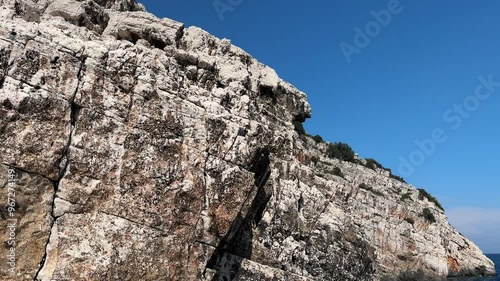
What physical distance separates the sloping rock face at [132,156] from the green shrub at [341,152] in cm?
3981

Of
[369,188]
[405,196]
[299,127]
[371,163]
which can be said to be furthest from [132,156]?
[371,163]

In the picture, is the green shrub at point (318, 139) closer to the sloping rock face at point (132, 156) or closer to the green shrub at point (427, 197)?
the green shrub at point (427, 197)

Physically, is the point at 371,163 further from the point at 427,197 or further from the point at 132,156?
the point at 132,156

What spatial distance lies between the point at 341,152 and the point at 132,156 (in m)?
52.9

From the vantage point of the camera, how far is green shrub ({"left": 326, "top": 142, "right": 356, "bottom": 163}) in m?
62.4

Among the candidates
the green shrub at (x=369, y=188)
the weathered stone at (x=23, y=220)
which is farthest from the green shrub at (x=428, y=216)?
the weathered stone at (x=23, y=220)

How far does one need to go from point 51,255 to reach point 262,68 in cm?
1891

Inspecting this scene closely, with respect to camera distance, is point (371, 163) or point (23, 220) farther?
point (371, 163)

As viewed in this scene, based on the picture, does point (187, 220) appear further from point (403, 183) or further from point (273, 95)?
point (403, 183)

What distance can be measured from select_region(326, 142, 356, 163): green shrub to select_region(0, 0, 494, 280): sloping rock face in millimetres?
39809

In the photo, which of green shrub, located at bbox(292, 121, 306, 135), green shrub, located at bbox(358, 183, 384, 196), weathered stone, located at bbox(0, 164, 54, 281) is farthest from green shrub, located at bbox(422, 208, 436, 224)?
weathered stone, located at bbox(0, 164, 54, 281)

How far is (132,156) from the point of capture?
49.3ft

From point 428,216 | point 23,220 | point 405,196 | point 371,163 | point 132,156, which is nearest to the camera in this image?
point 23,220

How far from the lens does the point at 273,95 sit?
1167 inches
